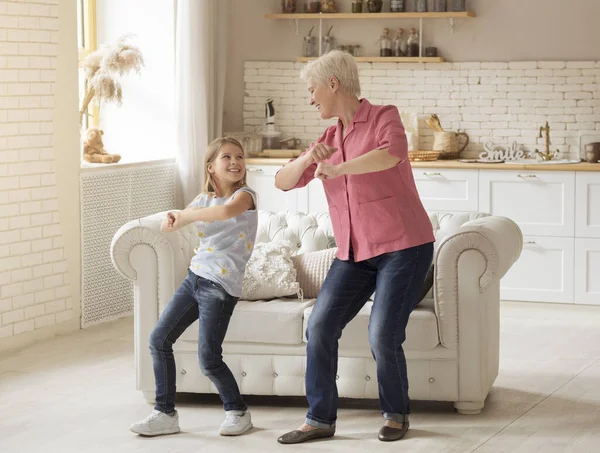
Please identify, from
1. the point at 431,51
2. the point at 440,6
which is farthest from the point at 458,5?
the point at 431,51

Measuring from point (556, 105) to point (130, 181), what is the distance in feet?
9.75

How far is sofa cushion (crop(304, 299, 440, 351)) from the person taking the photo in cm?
418

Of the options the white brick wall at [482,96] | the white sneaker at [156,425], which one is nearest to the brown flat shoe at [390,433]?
the white sneaker at [156,425]

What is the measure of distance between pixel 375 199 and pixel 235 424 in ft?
3.38

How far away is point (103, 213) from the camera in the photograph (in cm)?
620

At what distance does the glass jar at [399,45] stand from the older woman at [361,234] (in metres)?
3.70

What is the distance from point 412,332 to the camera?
4.18 metres

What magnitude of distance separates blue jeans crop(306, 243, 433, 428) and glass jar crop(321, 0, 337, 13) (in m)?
4.06

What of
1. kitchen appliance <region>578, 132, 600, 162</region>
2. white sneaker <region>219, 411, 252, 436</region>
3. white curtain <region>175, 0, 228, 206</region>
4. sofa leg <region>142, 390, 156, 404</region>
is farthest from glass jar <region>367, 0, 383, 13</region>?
white sneaker <region>219, 411, 252, 436</region>

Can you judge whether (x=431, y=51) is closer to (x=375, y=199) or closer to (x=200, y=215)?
(x=375, y=199)

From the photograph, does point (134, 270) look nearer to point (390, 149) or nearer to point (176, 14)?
point (390, 149)

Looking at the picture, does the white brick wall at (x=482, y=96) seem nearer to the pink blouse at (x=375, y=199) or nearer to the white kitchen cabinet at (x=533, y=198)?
the white kitchen cabinet at (x=533, y=198)

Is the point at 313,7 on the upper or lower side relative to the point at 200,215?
upper

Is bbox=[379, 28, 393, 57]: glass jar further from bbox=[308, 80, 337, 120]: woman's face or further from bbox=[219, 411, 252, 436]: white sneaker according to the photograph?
bbox=[219, 411, 252, 436]: white sneaker
